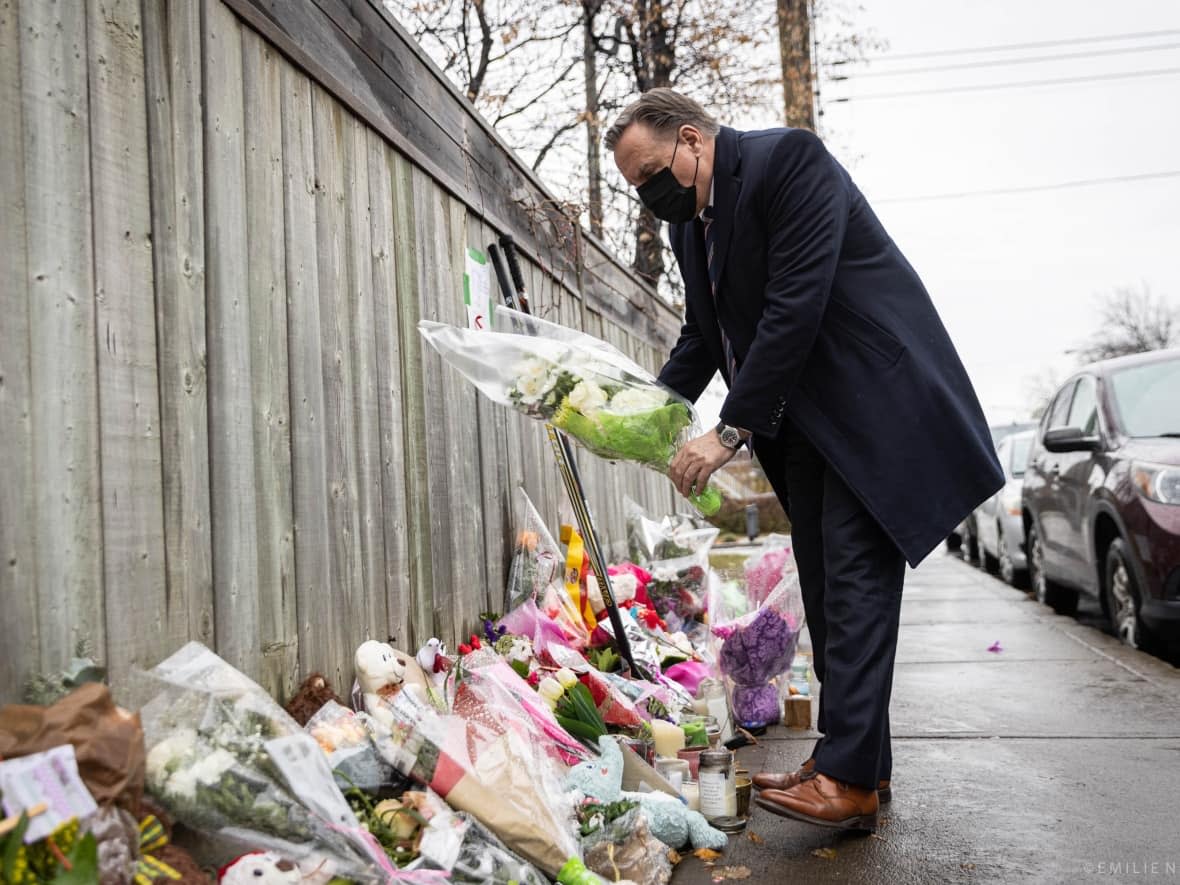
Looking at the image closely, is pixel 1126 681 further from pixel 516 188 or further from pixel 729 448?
pixel 516 188

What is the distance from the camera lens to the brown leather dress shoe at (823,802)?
2.67m

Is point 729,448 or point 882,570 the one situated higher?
point 729,448

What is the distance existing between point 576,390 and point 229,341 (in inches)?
43.5

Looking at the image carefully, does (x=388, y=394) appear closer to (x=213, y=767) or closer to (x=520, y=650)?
(x=520, y=650)

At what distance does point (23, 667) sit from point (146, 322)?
0.71 metres

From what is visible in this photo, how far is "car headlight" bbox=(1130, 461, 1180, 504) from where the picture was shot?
4984 mm

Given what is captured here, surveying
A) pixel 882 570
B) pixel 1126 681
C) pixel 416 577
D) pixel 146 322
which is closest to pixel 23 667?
pixel 146 322

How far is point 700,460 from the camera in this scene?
293 centimetres

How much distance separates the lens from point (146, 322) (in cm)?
212

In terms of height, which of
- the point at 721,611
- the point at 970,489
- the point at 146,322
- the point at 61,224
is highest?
the point at 61,224

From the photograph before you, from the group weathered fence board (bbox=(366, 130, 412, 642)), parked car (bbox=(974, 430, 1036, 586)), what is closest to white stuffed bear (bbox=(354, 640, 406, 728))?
weathered fence board (bbox=(366, 130, 412, 642))

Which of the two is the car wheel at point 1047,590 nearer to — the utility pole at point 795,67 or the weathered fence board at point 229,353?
the utility pole at point 795,67

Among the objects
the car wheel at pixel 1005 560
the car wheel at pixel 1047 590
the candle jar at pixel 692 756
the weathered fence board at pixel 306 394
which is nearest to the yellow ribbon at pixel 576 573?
the candle jar at pixel 692 756

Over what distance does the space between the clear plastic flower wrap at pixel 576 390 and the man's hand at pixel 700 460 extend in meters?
0.23
